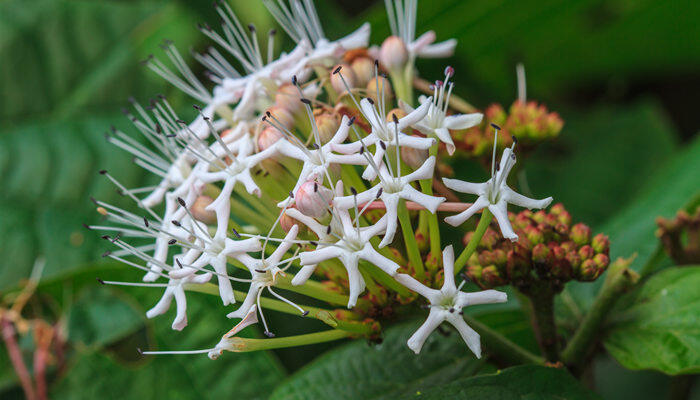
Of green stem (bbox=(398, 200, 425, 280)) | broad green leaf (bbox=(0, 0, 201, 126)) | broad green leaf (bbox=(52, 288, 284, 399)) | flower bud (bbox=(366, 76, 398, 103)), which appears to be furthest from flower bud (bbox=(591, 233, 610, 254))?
broad green leaf (bbox=(0, 0, 201, 126))

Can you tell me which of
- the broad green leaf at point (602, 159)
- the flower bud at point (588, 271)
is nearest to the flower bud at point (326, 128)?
the flower bud at point (588, 271)

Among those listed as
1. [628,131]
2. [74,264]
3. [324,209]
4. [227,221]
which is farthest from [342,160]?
[628,131]

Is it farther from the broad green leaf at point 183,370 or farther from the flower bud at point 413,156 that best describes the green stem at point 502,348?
the broad green leaf at point 183,370

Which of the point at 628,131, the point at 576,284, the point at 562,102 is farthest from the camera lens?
the point at 562,102

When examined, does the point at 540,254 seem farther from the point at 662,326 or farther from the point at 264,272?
the point at 264,272

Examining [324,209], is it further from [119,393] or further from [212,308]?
[119,393]

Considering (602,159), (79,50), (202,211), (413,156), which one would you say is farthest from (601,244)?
(79,50)
